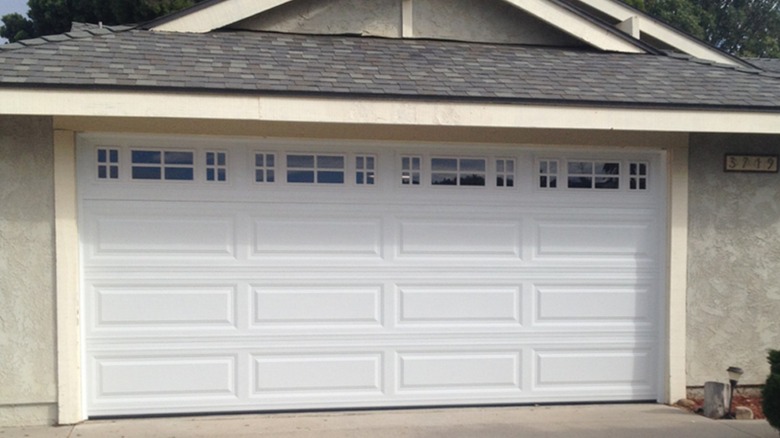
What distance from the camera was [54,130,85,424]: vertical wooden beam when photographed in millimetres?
5547

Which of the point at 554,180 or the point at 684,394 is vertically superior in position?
the point at 554,180

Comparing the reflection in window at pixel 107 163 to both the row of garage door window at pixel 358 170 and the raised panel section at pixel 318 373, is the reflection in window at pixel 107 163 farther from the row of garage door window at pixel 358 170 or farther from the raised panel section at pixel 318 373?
the raised panel section at pixel 318 373

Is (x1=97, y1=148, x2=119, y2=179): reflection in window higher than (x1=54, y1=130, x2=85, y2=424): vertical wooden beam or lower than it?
higher

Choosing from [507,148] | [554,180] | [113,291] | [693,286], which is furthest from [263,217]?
[693,286]

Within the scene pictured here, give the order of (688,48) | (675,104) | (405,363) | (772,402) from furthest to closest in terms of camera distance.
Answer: (688,48) → (405,363) → (675,104) → (772,402)

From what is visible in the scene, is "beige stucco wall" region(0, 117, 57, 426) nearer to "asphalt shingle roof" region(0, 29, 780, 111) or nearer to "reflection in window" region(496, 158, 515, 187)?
"asphalt shingle roof" region(0, 29, 780, 111)

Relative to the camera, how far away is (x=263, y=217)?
5.93 meters

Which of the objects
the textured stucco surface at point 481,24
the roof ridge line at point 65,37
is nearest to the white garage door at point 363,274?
the roof ridge line at point 65,37

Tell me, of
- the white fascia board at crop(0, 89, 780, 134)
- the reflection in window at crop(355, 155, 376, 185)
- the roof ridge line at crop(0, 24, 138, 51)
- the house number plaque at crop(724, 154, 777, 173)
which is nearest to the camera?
the white fascia board at crop(0, 89, 780, 134)

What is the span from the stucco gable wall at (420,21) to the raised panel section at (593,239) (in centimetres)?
210

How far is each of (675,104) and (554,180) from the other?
1196 millimetres

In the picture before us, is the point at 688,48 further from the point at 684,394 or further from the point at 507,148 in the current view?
the point at 684,394

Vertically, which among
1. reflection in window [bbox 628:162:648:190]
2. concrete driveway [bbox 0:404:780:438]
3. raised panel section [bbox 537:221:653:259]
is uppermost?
reflection in window [bbox 628:162:648:190]

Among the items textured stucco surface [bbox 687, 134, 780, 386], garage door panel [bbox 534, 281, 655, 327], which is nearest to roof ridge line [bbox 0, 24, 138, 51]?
garage door panel [bbox 534, 281, 655, 327]
